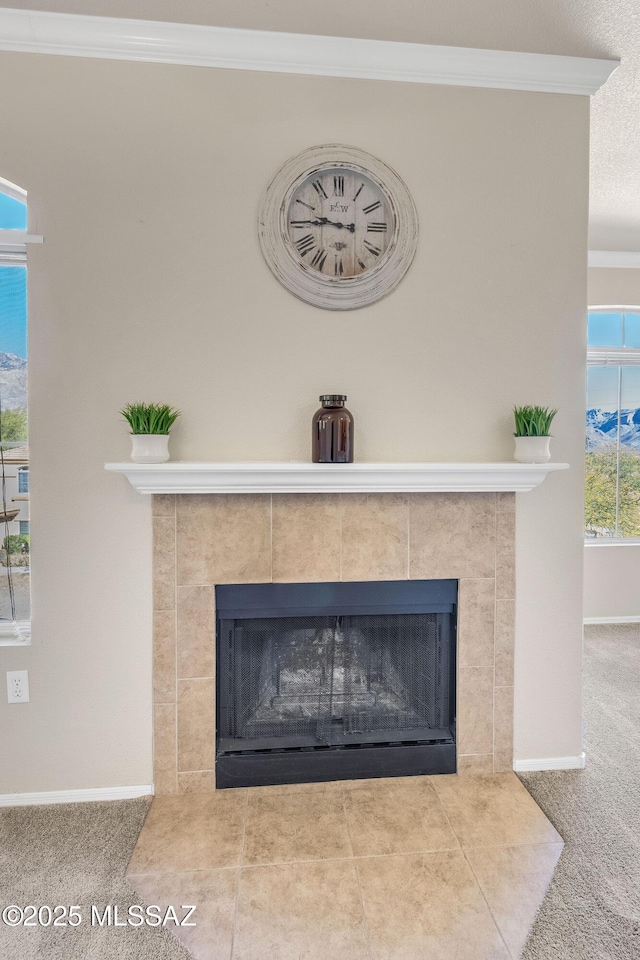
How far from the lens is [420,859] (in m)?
1.63

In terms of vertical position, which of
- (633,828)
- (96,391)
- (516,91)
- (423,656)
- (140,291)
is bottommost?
(633,828)

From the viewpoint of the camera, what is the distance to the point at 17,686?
1.90 meters

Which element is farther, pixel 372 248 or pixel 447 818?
pixel 372 248

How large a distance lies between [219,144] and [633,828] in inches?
105

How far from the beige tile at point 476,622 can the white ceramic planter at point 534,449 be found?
480 millimetres

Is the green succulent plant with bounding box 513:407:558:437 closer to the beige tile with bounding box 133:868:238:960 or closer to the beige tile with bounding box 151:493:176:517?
the beige tile with bounding box 151:493:176:517

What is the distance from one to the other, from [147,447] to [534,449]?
1339 millimetres

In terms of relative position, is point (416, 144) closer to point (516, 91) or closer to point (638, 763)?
point (516, 91)

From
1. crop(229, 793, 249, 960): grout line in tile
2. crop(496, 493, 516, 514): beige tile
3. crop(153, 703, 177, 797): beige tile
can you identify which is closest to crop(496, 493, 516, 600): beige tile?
crop(496, 493, 516, 514): beige tile

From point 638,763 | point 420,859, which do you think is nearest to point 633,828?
point 638,763

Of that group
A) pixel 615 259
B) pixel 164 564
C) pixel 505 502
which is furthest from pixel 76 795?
pixel 615 259

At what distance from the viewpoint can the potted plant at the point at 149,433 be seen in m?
1.78

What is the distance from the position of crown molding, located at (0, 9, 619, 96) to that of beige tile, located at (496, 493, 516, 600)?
5.02 feet

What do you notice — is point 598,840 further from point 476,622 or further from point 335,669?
point 335,669
